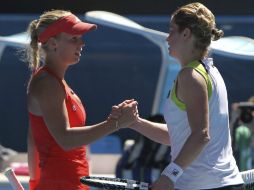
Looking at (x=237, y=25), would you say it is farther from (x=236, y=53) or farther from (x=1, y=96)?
(x=236, y=53)

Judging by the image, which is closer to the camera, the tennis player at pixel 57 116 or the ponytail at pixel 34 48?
the tennis player at pixel 57 116

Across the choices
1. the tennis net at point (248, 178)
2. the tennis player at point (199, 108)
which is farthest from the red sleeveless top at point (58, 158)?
the tennis net at point (248, 178)

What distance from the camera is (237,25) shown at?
18547mm

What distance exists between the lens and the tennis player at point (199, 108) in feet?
9.62

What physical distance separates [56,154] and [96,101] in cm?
1371

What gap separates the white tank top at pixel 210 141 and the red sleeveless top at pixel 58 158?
1.38ft

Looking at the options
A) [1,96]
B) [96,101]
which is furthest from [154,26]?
[1,96]

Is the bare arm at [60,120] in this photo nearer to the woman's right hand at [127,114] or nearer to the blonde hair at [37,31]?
the woman's right hand at [127,114]

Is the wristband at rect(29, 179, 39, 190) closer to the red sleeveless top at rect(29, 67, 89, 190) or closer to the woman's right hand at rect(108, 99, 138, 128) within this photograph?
the red sleeveless top at rect(29, 67, 89, 190)

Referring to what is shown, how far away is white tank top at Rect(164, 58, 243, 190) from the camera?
301 centimetres

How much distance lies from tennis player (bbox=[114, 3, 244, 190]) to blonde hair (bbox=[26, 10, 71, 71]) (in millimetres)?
533

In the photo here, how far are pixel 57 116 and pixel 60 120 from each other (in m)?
0.02

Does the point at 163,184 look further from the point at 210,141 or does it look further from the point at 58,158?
the point at 58,158

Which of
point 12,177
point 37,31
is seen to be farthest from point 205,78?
point 12,177
